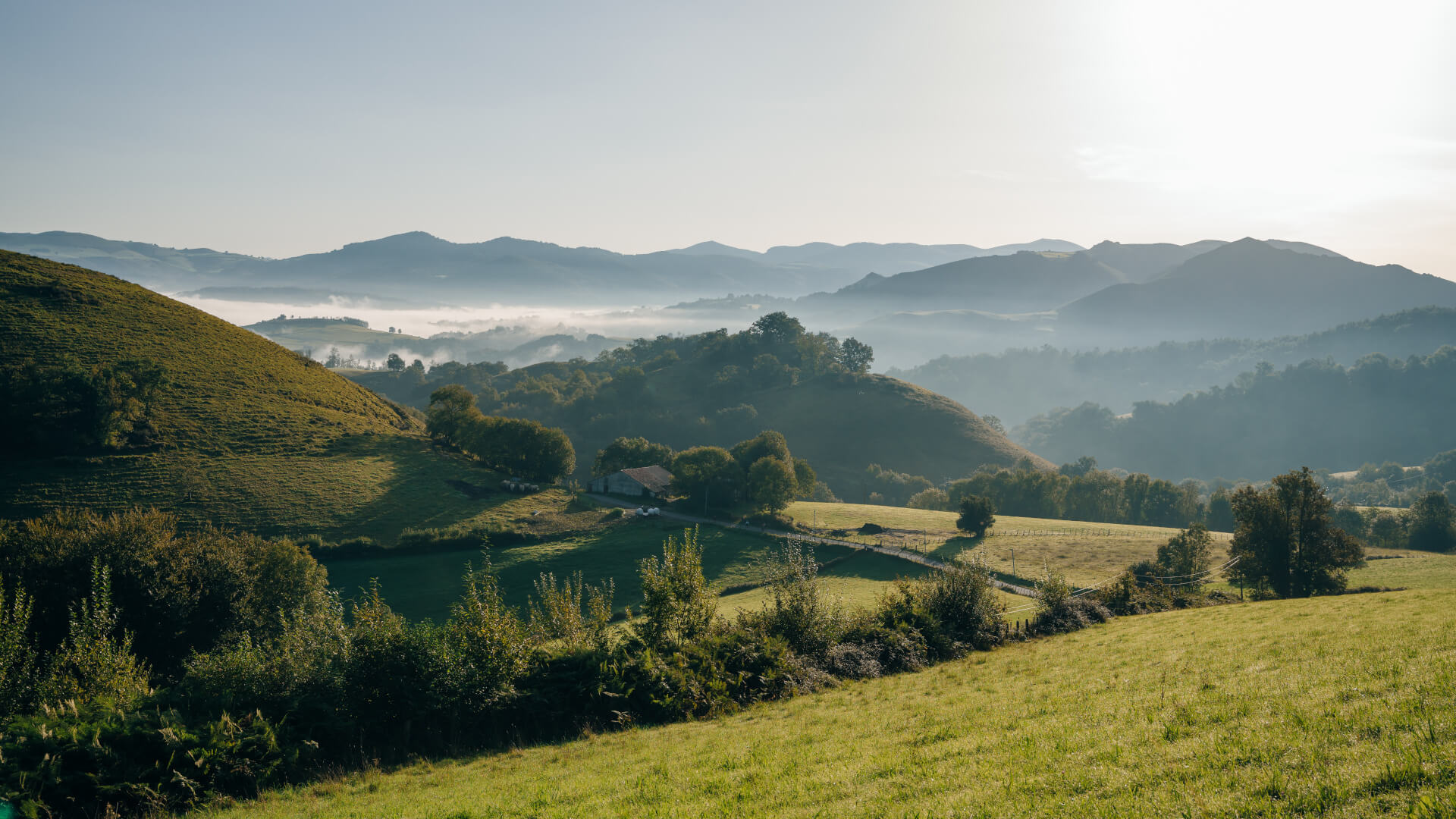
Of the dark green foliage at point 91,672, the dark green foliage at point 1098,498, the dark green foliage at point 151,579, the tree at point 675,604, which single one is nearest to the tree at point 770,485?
the dark green foliage at point 1098,498

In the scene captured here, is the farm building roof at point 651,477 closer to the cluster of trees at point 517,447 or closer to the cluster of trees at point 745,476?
the cluster of trees at point 745,476

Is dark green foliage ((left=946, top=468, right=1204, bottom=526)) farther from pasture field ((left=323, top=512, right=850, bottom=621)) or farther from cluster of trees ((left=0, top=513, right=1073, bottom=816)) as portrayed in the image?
cluster of trees ((left=0, top=513, right=1073, bottom=816))

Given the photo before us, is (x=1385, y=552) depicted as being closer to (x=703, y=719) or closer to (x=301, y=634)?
(x=703, y=719)

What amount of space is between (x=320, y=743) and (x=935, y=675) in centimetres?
1790

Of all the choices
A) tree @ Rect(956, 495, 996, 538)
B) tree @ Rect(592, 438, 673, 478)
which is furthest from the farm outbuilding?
tree @ Rect(956, 495, 996, 538)

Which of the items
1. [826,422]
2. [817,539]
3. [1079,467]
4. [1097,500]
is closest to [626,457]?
[817,539]

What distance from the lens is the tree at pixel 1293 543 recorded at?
142 feet

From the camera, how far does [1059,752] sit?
11914 millimetres

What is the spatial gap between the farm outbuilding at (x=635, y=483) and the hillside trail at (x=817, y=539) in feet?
12.2

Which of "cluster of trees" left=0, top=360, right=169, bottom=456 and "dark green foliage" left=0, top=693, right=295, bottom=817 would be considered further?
"cluster of trees" left=0, top=360, right=169, bottom=456

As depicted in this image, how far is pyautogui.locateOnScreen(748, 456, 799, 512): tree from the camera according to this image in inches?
3228

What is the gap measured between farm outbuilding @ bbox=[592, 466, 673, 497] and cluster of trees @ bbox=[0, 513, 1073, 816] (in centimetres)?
6436

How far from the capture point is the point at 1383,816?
7.82 m

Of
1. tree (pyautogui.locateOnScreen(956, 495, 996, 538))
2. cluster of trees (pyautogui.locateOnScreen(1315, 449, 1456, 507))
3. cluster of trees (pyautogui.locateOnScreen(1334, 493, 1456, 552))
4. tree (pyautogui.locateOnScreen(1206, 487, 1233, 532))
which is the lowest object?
cluster of trees (pyautogui.locateOnScreen(1315, 449, 1456, 507))
